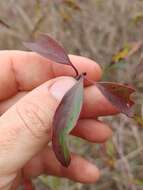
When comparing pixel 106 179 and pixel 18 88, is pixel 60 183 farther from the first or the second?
pixel 18 88

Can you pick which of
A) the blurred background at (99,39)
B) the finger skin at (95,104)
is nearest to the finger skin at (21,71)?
the finger skin at (95,104)

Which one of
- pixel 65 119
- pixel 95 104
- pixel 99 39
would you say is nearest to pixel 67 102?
pixel 65 119

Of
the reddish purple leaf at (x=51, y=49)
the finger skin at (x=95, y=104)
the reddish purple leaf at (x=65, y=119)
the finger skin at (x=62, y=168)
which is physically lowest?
the finger skin at (x=62, y=168)

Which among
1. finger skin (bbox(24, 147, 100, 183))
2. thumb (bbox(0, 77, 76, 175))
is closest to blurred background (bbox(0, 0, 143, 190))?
finger skin (bbox(24, 147, 100, 183))

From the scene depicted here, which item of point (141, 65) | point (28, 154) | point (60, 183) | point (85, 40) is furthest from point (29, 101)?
point (85, 40)

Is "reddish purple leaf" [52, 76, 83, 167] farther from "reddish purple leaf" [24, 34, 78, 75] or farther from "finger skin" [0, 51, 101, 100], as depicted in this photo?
"finger skin" [0, 51, 101, 100]

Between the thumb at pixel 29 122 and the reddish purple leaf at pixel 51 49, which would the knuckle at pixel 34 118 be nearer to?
the thumb at pixel 29 122

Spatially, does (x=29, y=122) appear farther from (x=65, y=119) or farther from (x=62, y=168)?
(x=62, y=168)
